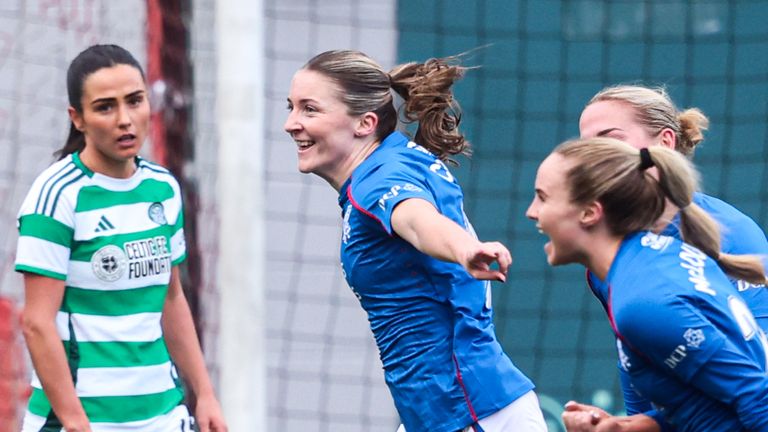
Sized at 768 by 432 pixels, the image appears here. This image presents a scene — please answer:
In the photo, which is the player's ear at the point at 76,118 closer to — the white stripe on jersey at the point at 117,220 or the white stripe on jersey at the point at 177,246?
the white stripe on jersey at the point at 117,220

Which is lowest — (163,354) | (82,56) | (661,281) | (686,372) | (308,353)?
(308,353)

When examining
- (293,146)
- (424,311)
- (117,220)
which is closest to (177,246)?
(117,220)

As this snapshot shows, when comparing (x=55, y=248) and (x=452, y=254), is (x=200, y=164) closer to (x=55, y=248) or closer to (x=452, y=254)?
(x=55, y=248)

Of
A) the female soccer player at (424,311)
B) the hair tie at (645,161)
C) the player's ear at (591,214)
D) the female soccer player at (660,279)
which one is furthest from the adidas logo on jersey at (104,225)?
the hair tie at (645,161)

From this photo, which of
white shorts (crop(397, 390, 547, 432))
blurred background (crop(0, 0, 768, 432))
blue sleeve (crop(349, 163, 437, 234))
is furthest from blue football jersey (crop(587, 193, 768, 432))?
blurred background (crop(0, 0, 768, 432))

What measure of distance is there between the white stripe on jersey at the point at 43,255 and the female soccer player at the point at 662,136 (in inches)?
52.8

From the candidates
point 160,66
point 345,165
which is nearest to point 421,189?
point 345,165

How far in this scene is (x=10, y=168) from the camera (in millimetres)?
5488

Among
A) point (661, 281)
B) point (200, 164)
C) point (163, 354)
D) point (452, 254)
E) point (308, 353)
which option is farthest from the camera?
point (308, 353)

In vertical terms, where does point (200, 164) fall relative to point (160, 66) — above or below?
below

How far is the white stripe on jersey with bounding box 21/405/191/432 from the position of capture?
3520 millimetres

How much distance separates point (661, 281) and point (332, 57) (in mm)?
1290

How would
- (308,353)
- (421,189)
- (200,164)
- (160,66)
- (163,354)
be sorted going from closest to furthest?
(421,189), (163,354), (160,66), (200,164), (308,353)

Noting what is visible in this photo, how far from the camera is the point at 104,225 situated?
351 cm
